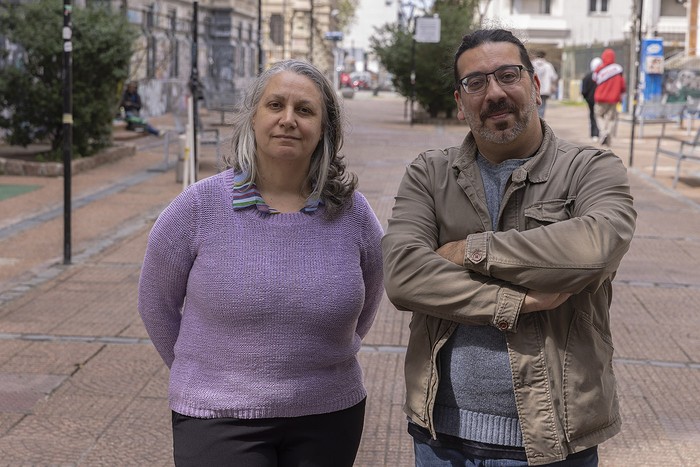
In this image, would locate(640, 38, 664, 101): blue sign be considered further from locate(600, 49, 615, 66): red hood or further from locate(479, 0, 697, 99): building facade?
locate(479, 0, 697, 99): building facade

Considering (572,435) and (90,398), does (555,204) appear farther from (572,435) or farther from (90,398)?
(90,398)

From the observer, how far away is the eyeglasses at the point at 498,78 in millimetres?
2740

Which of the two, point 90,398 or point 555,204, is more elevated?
point 555,204

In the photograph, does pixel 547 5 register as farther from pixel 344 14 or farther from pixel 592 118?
pixel 592 118

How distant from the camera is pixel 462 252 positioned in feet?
8.98

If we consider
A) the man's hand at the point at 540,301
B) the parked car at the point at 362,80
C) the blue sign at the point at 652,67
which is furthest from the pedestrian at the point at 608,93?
the parked car at the point at 362,80

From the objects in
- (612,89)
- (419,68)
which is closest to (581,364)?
(612,89)

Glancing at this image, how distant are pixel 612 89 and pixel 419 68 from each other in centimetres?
988

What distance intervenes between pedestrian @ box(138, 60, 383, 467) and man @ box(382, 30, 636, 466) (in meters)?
0.23

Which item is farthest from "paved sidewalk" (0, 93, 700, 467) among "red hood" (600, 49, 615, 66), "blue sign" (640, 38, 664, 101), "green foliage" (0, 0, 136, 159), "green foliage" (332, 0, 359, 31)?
"green foliage" (332, 0, 359, 31)

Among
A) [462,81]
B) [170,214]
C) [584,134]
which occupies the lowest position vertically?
[584,134]

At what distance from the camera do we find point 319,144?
3109mm

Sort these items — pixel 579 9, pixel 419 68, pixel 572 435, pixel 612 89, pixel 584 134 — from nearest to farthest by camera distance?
pixel 572 435 → pixel 612 89 → pixel 584 134 → pixel 419 68 → pixel 579 9

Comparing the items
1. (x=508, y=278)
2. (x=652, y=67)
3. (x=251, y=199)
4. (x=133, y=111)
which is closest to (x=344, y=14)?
(x=652, y=67)
